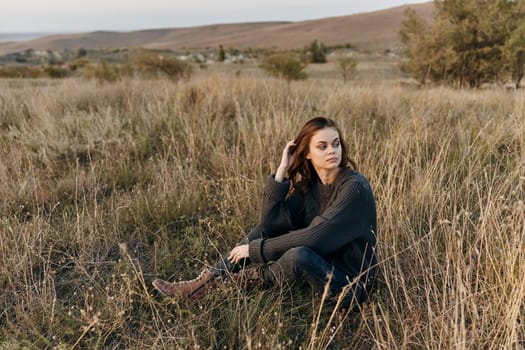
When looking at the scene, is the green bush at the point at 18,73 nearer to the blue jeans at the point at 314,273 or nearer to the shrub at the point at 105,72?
the shrub at the point at 105,72

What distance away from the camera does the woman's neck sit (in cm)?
217

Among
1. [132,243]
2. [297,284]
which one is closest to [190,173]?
[132,243]

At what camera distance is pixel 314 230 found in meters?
1.95

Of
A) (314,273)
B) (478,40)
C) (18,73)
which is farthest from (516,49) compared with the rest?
(18,73)

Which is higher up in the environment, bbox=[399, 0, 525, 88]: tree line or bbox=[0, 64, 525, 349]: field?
bbox=[399, 0, 525, 88]: tree line

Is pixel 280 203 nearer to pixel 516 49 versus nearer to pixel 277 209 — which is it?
pixel 277 209

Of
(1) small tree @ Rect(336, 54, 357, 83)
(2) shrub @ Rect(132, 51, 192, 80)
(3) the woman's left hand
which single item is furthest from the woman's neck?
(1) small tree @ Rect(336, 54, 357, 83)

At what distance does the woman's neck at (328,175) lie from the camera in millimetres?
2167

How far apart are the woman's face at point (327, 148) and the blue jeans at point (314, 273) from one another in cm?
49

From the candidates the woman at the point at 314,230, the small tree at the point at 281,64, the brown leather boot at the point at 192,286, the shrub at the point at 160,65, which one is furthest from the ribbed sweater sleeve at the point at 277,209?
the small tree at the point at 281,64

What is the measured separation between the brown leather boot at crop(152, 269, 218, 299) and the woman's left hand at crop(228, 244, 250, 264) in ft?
0.50

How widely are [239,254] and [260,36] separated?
81.6m

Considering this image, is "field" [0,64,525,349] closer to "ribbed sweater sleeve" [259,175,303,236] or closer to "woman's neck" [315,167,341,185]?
"ribbed sweater sleeve" [259,175,303,236]

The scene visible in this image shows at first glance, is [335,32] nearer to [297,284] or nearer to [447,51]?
[447,51]
